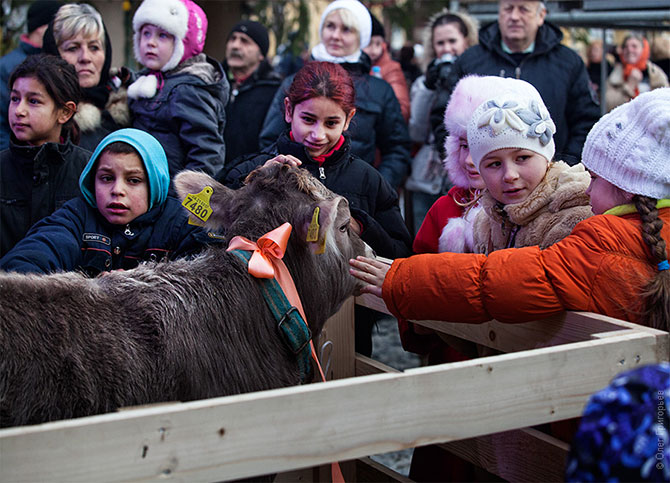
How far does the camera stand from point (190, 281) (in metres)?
2.69

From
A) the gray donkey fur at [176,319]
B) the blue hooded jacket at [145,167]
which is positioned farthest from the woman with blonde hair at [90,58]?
the gray donkey fur at [176,319]

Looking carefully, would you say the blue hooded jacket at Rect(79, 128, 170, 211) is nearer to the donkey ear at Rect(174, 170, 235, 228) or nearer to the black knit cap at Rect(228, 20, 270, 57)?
the donkey ear at Rect(174, 170, 235, 228)

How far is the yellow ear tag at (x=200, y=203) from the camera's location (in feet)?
9.62

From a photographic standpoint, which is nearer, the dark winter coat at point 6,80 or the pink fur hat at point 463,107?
the pink fur hat at point 463,107

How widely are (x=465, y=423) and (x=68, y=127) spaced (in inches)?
127

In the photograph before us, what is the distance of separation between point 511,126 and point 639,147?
64 cm

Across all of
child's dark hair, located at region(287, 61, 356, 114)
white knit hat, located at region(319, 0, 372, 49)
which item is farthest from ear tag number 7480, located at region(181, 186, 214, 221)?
white knit hat, located at region(319, 0, 372, 49)

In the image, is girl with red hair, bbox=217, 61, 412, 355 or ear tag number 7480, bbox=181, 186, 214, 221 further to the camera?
girl with red hair, bbox=217, 61, 412, 355

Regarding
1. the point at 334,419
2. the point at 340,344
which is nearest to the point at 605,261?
the point at 334,419

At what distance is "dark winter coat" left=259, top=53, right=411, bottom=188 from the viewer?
214 inches

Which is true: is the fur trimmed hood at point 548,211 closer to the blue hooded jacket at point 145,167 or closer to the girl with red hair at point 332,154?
the girl with red hair at point 332,154

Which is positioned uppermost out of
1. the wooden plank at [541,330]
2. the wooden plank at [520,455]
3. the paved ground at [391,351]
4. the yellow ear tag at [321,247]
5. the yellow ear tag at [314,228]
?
the yellow ear tag at [314,228]

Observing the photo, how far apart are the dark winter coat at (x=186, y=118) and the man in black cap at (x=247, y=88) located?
111 centimetres

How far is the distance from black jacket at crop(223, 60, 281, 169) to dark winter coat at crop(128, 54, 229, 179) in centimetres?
110
